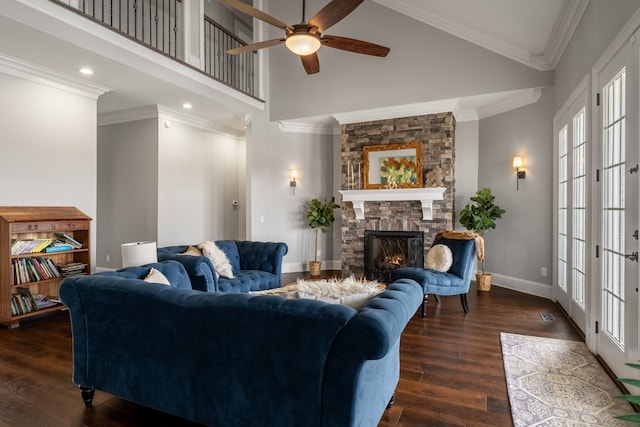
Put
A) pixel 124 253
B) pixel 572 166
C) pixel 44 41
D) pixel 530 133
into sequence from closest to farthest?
pixel 124 253 < pixel 44 41 < pixel 572 166 < pixel 530 133

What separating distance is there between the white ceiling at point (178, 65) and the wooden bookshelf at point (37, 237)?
178 cm

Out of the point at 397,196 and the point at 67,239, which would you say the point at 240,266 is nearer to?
the point at 67,239

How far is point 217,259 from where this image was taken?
4.19 meters

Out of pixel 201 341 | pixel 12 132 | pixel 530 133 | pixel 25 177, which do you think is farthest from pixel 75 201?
pixel 530 133

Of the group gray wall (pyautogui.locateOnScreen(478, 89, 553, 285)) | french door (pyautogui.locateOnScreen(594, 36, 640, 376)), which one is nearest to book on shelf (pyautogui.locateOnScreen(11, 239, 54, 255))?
french door (pyautogui.locateOnScreen(594, 36, 640, 376))

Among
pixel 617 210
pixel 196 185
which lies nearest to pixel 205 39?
pixel 196 185

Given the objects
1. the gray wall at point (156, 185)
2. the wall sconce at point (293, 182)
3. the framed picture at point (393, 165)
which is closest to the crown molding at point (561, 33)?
the framed picture at point (393, 165)

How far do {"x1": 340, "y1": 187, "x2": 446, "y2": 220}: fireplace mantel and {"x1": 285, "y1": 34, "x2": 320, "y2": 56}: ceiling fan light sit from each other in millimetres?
3013

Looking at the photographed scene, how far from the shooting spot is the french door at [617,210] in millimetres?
2377

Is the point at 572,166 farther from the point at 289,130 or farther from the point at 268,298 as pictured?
the point at 289,130

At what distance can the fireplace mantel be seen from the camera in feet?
19.1

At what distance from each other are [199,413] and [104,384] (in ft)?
2.38

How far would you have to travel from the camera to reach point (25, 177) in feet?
14.3

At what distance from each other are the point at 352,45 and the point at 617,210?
9.88 ft
